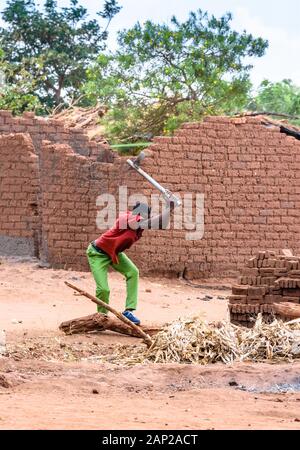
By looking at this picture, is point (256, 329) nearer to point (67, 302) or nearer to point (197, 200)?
point (67, 302)

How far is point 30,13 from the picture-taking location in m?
28.1

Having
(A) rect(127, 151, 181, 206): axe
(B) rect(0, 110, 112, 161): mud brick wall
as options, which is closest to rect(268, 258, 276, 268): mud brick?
(A) rect(127, 151, 181, 206): axe

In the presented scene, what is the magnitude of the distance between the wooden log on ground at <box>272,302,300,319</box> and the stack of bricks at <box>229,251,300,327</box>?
5cm

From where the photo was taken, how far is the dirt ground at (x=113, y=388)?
6.39 metres

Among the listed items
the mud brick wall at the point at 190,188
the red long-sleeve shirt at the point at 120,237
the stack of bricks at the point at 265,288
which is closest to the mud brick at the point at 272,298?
the stack of bricks at the point at 265,288

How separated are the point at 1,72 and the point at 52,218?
23.3 ft

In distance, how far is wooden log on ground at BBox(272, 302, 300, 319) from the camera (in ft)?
32.6

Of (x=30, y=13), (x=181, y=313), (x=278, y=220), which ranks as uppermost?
(x=30, y=13)

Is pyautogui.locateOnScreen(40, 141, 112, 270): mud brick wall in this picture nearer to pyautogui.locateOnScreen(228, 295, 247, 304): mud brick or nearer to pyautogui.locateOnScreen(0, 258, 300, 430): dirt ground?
pyautogui.locateOnScreen(0, 258, 300, 430): dirt ground

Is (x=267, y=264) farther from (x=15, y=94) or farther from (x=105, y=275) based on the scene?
(x=15, y=94)

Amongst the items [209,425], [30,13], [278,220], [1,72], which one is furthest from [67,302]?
[30,13]

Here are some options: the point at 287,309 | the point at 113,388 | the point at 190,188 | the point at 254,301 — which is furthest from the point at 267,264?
the point at 190,188

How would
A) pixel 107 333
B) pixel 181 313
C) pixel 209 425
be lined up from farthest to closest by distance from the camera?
pixel 181 313
pixel 107 333
pixel 209 425

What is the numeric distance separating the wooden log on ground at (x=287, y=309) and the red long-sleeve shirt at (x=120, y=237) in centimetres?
162
